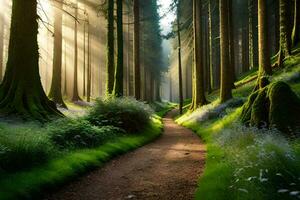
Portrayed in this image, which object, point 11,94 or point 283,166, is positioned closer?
point 283,166

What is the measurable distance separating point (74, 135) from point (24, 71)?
3346mm

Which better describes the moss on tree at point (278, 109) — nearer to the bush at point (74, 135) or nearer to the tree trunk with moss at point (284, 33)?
the bush at point (74, 135)

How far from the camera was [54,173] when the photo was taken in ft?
28.3

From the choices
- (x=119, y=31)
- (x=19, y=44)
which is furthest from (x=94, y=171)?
(x=119, y=31)

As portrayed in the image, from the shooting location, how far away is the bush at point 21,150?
320 inches

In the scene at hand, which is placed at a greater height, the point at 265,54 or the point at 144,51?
the point at 144,51

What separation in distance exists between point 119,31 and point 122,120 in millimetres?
6886

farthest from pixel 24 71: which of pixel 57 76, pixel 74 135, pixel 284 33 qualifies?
pixel 284 33

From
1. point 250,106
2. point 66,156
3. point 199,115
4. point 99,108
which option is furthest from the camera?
point 199,115

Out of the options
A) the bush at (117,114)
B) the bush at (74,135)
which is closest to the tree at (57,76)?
the bush at (117,114)

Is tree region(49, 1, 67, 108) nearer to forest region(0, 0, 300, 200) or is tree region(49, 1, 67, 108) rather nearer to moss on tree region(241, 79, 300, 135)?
forest region(0, 0, 300, 200)

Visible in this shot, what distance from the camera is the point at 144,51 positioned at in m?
53.0

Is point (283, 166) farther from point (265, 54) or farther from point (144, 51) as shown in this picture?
point (144, 51)

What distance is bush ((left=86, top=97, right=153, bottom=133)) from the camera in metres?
16.7
